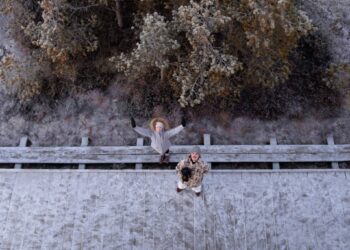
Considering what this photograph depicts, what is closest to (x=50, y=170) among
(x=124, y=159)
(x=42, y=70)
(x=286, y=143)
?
(x=124, y=159)

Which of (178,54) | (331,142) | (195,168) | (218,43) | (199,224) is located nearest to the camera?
(195,168)

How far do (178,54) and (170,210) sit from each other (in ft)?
11.7

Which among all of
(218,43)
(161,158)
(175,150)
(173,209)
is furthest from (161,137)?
(218,43)

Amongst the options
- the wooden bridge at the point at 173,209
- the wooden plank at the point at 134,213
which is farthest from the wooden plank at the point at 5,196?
the wooden plank at the point at 134,213

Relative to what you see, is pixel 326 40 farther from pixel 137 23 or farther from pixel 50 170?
pixel 50 170

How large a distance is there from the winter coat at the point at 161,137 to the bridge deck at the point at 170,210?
55 cm

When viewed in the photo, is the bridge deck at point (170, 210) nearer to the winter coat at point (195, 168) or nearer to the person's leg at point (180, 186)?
the person's leg at point (180, 186)

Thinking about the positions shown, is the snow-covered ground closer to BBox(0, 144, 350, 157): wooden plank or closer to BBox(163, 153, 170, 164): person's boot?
BBox(0, 144, 350, 157): wooden plank

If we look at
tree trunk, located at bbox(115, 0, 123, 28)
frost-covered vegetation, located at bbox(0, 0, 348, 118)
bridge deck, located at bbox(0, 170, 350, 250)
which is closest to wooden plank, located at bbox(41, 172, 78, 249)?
bridge deck, located at bbox(0, 170, 350, 250)

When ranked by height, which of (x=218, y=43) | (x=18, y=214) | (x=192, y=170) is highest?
(x=218, y=43)

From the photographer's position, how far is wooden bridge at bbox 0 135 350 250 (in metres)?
8.75

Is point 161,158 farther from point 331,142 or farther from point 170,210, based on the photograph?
point 331,142

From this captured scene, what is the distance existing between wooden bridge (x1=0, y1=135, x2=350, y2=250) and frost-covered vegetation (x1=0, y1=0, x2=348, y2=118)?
2077 millimetres

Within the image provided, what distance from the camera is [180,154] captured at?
10.2m
